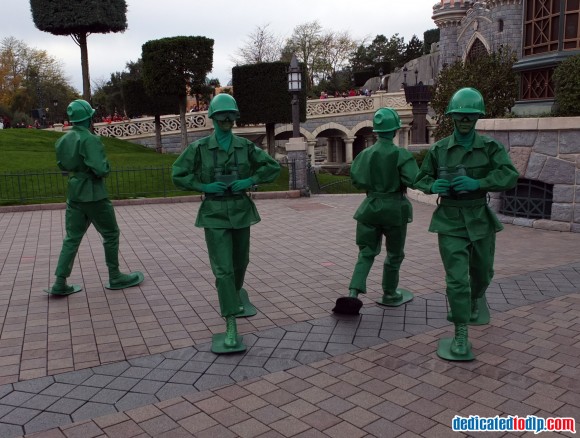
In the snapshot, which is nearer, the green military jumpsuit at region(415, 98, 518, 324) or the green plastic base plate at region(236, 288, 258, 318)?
the green military jumpsuit at region(415, 98, 518, 324)

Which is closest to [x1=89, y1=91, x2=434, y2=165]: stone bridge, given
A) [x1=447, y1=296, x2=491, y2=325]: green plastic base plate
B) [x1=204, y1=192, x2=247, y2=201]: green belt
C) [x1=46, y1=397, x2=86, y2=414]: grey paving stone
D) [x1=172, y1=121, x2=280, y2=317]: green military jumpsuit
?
[x1=172, y1=121, x2=280, y2=317]: green military jumpsuit

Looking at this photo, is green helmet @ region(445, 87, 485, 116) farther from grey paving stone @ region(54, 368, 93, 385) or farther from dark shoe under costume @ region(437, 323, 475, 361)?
grey paving stone @ region(54, 368, 93, 385)

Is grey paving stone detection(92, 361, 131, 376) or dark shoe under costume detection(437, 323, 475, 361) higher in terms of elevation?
dark shoe under costume detection(437, 323, 475, 361)

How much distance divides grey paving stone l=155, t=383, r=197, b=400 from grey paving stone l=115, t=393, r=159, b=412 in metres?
0.06

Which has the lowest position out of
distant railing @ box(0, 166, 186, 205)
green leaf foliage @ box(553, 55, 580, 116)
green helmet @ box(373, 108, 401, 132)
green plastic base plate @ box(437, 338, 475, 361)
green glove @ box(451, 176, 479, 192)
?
green plastic base plate @ box(437, 338, 475, 361)

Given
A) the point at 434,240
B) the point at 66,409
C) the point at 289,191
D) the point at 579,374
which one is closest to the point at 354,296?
the point at 579,374

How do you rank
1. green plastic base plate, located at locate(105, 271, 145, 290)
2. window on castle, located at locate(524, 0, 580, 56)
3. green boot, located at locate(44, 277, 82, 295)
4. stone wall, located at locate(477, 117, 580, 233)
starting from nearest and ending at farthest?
green boot, located at locate(44, 277, 82, 295), green plastic base plate, located at locate(105, 271, 145, 290), stone wall, located at locate(477, 117, 580, 233), window on castle, located at locate(524, 0, 580, 56)

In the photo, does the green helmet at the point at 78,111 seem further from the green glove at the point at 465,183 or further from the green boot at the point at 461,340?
the green boot at the point at 461,340

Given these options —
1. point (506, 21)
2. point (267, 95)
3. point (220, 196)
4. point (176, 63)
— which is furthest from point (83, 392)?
point (506, 21)

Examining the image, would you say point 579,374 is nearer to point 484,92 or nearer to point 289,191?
point 289,191

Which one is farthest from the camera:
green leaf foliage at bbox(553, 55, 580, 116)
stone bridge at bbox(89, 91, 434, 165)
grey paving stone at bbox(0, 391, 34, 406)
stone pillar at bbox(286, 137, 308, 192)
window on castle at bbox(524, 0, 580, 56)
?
stone bridge at bbox(89, 91, 434, 165)

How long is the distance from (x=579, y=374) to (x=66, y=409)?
3.70m

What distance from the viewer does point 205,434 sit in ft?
10.8

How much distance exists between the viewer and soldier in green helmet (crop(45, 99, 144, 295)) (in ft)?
19.4
